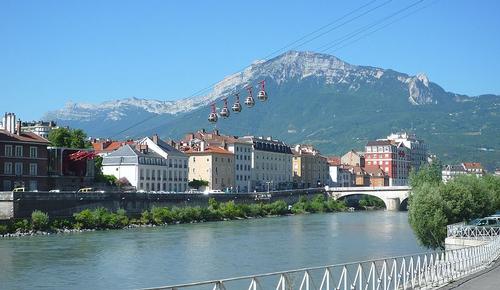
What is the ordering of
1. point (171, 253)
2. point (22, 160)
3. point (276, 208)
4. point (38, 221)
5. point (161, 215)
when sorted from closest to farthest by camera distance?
point (171, 253)
point (38, 221)
point (22, 160)
point (161, 215)
point (276, 208)

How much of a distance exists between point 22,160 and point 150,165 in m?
30.3

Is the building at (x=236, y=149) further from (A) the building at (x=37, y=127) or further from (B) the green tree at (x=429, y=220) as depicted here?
(B) the green tree at (x=429, y=220)

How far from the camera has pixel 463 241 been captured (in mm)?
38719

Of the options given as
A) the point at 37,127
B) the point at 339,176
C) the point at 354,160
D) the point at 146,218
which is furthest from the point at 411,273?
the point at 354,160

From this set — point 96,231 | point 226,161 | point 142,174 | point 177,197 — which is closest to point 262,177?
point 226,161

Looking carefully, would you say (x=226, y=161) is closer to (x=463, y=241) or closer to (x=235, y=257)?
(x=235, y=257)

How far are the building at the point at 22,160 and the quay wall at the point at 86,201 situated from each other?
6504mm

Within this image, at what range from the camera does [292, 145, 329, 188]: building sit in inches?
6230

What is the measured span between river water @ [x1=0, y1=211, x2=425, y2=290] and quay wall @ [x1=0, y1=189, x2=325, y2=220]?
16.4 ft

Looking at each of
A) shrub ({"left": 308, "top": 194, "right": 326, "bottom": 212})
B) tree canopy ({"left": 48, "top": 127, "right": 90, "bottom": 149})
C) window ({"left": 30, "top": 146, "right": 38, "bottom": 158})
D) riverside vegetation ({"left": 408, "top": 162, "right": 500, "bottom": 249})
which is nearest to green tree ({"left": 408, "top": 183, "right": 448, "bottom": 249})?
riverside vegetation ({"left": 408, "top": 162, "right": 500, "bottom": 249})

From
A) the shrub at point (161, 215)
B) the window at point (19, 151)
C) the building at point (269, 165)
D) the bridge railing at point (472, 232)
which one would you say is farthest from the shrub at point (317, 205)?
the bridge railing at point (472, 232)

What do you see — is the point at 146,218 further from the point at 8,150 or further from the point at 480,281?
the point at 480,281

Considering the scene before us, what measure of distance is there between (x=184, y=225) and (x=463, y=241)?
44.7 meters

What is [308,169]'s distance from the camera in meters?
162
